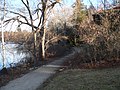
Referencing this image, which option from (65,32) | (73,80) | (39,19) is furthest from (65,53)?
(73,80)

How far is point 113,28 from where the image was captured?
61.4 feet

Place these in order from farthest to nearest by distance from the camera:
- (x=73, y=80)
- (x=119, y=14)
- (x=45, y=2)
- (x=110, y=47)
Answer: (x=45, y=2), (x=119, y=14), (x=110, y=47), (x=73, y=80)

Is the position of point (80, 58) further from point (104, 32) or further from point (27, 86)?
point (27, 86)

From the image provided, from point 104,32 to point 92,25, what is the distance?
1.06 meters

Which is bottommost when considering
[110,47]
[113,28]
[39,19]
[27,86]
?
[27,86]

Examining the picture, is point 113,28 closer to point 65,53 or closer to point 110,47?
point 110,47

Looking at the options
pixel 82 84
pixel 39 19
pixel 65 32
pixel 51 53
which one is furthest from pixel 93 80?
pixel 65 32

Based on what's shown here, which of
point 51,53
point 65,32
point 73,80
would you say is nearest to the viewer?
point 73,80

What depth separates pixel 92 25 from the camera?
62.0 feet

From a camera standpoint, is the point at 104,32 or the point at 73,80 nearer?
the point at 73,80

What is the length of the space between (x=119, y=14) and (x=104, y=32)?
243cm

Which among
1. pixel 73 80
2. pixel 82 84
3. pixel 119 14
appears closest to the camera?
pixel 82 84

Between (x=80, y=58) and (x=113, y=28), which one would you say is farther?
(x=80, y=58)

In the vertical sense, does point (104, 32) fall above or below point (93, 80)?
above
